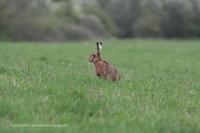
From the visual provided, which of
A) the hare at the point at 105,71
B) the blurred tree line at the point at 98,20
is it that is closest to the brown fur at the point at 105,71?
the hare at the point at 105,71

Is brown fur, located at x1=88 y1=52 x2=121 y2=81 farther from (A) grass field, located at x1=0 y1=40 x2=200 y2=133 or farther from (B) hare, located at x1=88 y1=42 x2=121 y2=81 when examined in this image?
(A) grass field, located at x1=0 y1=40 x2=200 y2=133

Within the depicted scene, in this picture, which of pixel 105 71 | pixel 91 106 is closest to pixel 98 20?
pixel 105 71

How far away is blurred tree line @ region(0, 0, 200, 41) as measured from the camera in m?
40.9

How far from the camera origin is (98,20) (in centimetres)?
6247

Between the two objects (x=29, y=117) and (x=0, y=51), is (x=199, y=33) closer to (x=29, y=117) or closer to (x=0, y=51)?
(x=0, y=51)

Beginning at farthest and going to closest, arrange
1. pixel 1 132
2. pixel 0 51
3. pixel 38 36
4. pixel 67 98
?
pixel 38 36, pixel 0 51, pixel 67 98, pixel 1 132

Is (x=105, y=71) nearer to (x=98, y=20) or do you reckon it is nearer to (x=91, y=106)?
(x=91, y=106)

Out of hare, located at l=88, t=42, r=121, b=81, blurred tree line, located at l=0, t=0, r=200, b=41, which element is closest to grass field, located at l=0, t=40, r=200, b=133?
hare, located at l=88, t=42, r=121, b=81

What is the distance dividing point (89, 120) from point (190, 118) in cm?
190

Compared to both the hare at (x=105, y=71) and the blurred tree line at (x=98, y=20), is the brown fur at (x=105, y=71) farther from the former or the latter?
the blurred tree line at (x=98, y=20)

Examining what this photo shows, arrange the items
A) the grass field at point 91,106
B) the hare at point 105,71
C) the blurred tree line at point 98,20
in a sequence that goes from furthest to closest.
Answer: the blurred tree line at point 98,20
the hare at point 105,71
the grass field at point 91,106

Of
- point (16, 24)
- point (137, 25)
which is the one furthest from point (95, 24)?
point (16, 24)

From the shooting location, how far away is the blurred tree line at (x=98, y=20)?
40875 mm

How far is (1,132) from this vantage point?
3791 mm
